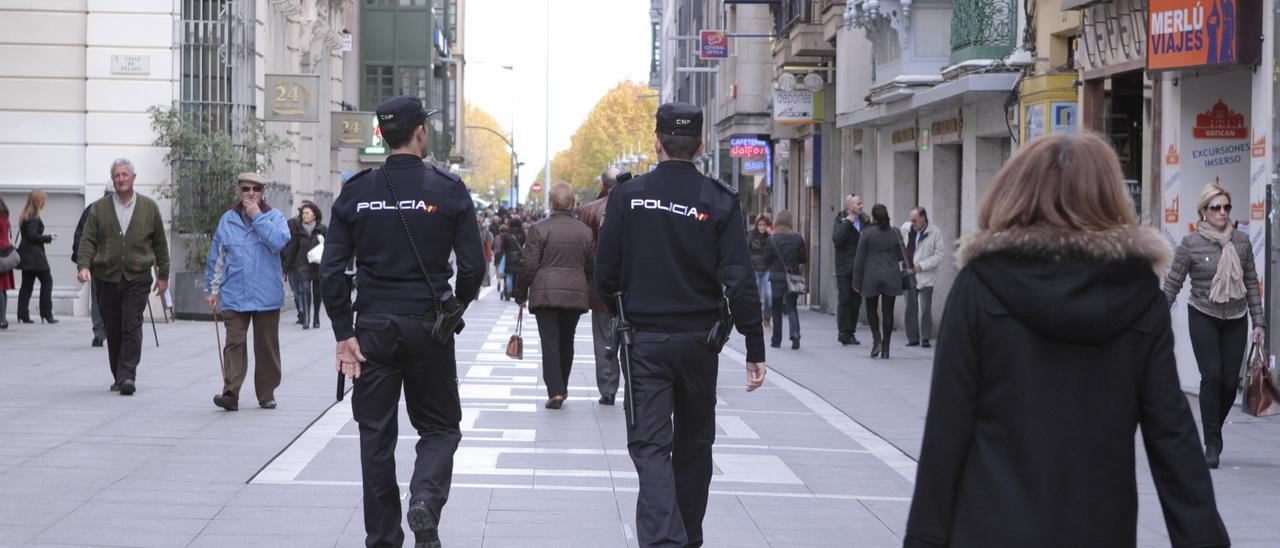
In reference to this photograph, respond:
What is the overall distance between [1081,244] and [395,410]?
3.97m

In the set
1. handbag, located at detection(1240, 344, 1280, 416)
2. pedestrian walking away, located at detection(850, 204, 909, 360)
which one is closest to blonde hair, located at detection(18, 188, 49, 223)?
pedestrian walking away, located at detection(850, 204, 909, 360)

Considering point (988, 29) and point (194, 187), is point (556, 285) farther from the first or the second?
point (194, 187)

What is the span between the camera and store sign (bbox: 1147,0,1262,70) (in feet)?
46.9

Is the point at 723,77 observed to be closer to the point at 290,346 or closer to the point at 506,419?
the point at 290,346

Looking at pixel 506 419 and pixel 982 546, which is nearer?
pixel 982 546

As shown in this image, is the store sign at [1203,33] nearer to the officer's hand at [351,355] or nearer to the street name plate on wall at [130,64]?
the officer's hand at [351,355]

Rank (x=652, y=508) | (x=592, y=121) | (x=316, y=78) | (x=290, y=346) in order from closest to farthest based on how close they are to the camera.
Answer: (x=652, y=508) → (x=290, y=346) → (x=316, y=78) → (x=592, y=121)

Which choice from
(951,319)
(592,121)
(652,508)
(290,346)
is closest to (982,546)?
(951,319)

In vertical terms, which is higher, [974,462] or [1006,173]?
[1006,173]

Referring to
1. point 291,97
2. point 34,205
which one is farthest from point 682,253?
point 291,97

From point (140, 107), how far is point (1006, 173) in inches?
888

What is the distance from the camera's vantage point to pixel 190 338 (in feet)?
68.4

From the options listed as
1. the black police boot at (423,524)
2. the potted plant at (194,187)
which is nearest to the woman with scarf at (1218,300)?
the black police boot at (423,524)

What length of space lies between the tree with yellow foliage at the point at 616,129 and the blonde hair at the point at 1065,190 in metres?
92.5
